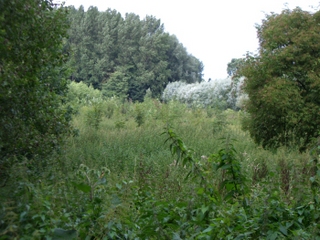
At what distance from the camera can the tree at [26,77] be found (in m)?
5.32

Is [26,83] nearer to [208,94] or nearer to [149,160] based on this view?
[149,160]

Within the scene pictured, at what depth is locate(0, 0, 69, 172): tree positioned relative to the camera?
209 inches

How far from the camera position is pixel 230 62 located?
5462 cm

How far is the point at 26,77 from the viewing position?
5926 mm

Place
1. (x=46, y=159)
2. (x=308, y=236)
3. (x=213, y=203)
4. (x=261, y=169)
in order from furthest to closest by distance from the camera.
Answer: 1. (x=261, y=169)
2. (x=46, y=159)
3. (x=213, y=203)
4. (x=308, y=236)

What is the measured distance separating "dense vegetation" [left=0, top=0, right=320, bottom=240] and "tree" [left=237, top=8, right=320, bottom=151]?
0.04 meters

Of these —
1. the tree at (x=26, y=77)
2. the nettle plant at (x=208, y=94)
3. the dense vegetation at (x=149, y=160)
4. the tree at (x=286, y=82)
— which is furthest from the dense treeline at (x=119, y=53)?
the tree at (x=26, y=77)

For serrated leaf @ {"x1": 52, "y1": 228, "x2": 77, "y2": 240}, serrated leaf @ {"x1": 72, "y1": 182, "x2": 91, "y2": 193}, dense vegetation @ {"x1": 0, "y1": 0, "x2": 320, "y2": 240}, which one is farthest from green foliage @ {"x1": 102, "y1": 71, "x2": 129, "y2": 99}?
serrated leaf @ {"x1": 52, "y1": 228, "x2": 77, "y2": 240}

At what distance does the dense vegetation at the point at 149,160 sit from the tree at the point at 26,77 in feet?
0.06

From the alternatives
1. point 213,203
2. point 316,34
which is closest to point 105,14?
point 316,34

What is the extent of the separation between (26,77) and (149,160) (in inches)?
174

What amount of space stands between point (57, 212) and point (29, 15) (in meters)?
2.91

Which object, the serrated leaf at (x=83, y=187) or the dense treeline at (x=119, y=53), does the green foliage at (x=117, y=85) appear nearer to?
the dense treeline at (x=119, y=53)

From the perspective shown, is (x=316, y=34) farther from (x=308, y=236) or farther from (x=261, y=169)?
(x=308, y=236)
